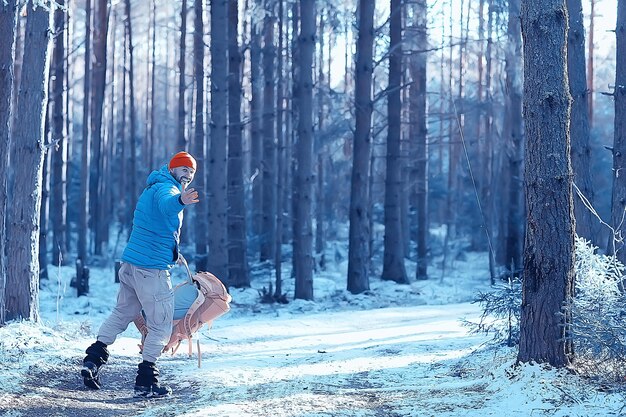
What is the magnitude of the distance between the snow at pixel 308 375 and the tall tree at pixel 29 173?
1.85 feet

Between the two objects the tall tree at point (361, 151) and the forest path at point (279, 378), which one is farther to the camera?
the tall tree at point (361, 151)

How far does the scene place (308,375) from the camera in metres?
7.98

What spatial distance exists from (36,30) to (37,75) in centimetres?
58

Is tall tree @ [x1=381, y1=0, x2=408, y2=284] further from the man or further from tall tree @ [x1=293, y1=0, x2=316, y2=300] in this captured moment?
the man

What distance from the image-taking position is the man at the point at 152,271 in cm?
688

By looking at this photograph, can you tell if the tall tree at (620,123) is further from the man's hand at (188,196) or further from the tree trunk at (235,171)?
the tree trunk at (235,171)

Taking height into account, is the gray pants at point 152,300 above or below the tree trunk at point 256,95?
below

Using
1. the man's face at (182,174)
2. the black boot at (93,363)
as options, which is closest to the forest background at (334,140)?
the black boot at (93,363)

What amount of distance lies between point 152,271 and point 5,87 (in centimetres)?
348

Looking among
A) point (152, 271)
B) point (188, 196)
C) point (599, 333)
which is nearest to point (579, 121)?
point (599, 333)

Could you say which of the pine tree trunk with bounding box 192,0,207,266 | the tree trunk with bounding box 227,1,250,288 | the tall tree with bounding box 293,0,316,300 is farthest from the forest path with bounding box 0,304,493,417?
the pine tree trunk with bounding box 192,0,207,266

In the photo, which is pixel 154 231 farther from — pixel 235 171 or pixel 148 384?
pixel 235 171

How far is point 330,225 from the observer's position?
37.8 metres

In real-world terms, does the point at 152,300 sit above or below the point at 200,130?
below
